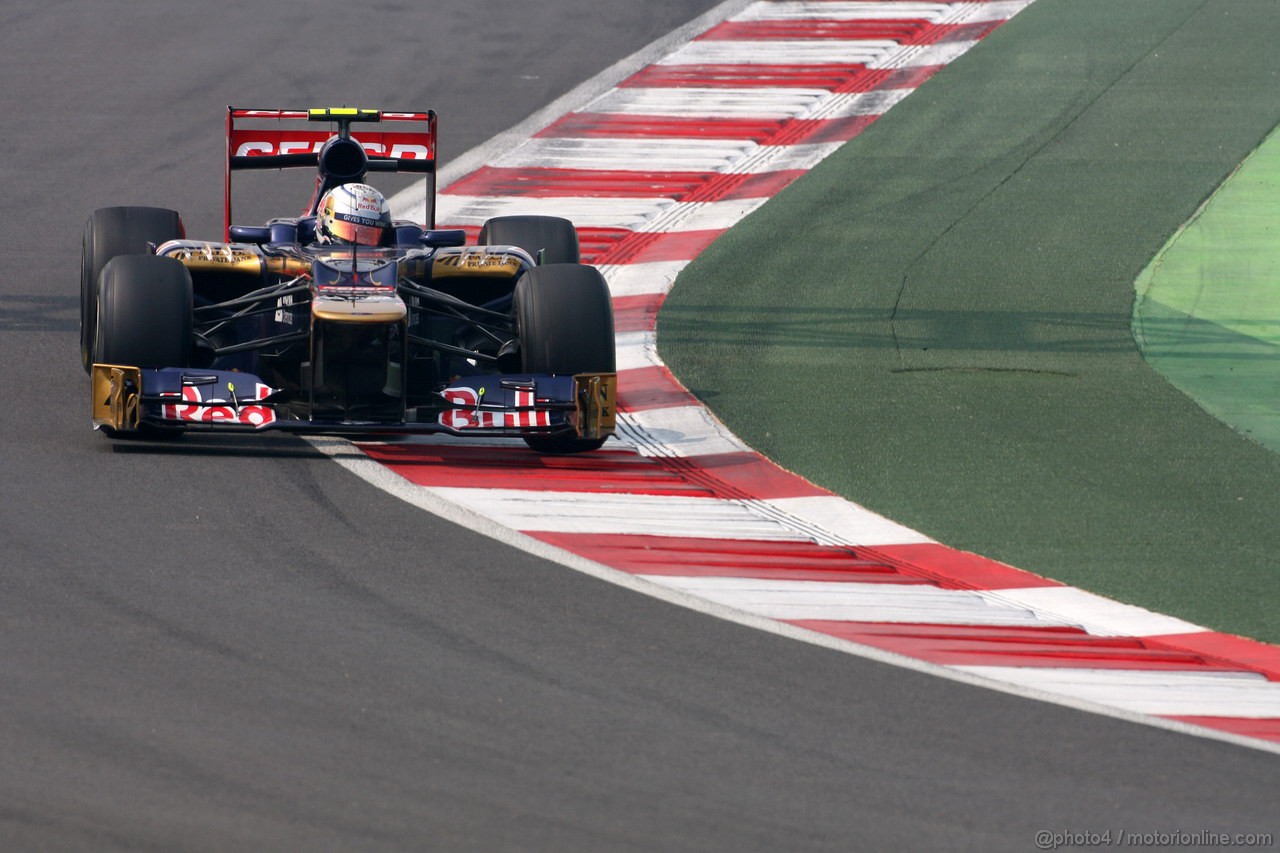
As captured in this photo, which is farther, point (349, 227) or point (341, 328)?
point (349, 227)

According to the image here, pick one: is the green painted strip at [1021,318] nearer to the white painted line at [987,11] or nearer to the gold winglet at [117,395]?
the white painted line at [987,11]

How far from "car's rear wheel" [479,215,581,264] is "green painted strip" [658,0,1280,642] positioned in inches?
38.0

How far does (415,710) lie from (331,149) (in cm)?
548

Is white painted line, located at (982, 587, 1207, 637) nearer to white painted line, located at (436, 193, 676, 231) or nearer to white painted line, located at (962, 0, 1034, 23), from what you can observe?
white painted line, located at (436, 193, 676, 231)

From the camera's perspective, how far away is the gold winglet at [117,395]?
9.76m

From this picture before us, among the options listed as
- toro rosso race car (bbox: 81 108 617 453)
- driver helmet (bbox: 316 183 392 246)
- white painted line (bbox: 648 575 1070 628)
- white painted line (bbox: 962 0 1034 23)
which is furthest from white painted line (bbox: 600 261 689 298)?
white painted line (bbox: 962 0 1034 23)

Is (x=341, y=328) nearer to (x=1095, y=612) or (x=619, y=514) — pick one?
(x=619, y=514)

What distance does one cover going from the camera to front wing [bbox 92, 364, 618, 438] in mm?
9781

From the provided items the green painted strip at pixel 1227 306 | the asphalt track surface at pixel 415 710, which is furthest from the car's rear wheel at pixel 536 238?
the green painted strip at pixel 1227 306

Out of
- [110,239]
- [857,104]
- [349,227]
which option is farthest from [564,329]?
[857,104]

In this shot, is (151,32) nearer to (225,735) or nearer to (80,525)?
(80,525)

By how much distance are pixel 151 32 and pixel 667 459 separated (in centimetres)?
1329

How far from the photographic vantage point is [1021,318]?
13.4 metres

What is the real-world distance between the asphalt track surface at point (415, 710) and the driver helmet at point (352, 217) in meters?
1.34
